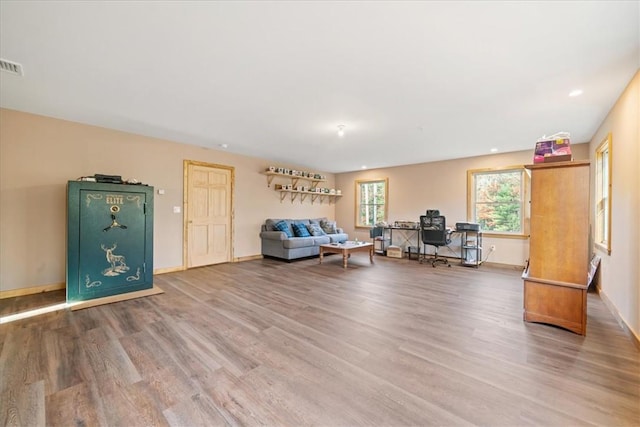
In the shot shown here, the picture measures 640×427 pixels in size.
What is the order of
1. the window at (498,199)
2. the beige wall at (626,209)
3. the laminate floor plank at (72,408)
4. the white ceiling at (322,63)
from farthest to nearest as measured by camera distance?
A: 1. the window at (498,199)
2. the beige wall at (626,209)
3. the white ceiling at (322,63)
4. the laminate floor plank at (72,408)

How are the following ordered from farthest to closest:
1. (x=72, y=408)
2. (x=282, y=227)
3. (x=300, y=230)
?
(x=300, y=230), (x=282, y=227), (x=72, y=408)

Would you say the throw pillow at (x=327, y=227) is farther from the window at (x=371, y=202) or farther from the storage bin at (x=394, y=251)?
the storage bin at (x=394, y=251)

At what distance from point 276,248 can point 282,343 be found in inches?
153

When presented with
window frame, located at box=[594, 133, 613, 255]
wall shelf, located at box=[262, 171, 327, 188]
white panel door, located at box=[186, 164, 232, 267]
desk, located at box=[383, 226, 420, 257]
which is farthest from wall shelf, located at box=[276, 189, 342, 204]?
window frame, located at box=[594, 133, 613, 255]

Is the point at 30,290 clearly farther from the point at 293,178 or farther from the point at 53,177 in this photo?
the point at 293,178

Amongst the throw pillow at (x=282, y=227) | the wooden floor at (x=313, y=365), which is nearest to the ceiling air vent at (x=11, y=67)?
the wooden floor at (x=313, y=365)

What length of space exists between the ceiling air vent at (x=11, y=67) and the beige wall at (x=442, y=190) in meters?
7.07

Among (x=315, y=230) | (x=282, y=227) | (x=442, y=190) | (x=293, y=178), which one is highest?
(x=293, y=178)

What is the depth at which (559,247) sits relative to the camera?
2.61 m

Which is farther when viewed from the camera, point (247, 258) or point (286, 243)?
point (247, 258)

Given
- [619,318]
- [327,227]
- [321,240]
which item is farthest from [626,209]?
[327,227]

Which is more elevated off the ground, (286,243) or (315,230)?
(315,230)

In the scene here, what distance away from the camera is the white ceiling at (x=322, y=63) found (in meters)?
1.76

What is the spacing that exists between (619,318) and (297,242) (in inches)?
194
